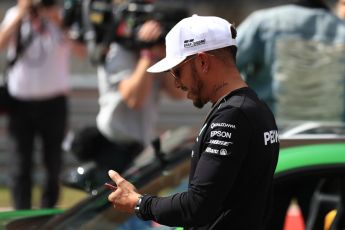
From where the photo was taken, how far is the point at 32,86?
6.48 metres

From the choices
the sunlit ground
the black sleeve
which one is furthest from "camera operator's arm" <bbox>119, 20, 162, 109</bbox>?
the black sleeve

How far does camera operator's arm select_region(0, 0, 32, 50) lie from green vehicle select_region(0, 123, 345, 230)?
7.71ft

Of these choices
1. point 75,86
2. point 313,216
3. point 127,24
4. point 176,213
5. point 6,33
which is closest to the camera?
point 176,213

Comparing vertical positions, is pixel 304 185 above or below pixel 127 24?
below

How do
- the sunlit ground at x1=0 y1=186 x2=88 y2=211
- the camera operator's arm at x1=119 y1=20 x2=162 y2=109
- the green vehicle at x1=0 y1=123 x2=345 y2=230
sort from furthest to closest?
the sunlit ground at x1=0 y1=186 x2=88 y2=211
the camera operator's arm at x1=119 y1=20 x2=162 y2=109
the green vehicle at x1=0 y1=123 x2=345 y2=230

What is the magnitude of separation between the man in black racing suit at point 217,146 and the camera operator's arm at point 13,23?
3.78 metres

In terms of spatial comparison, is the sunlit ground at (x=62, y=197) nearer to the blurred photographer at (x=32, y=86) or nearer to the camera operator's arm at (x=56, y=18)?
the blurred photographer at (x=32, y=86)

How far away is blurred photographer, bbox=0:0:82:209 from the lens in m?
6.45

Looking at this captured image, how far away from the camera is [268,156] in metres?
2.71

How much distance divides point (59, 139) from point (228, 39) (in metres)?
4.02

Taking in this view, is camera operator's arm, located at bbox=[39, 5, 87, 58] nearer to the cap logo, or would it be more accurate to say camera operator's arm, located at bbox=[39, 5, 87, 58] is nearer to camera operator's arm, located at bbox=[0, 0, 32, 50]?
camera operator's arm, located at bbox=[0, 0, 32, 50]

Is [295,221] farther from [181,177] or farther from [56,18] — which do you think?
[56,18]

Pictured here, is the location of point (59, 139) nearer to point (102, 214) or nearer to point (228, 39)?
point (102, 214)

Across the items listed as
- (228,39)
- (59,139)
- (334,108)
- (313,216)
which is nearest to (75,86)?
(59,139)
